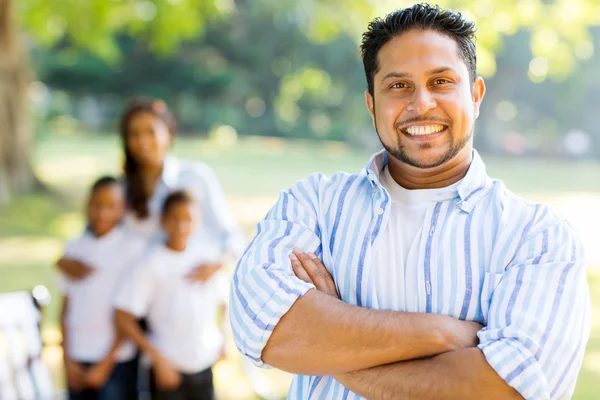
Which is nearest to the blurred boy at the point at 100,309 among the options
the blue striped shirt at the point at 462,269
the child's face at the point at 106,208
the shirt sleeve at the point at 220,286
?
the child's face at the point at 106,208

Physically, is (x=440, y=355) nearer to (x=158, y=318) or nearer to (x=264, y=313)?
(x=264, y=313)

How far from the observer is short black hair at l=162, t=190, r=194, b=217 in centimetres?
267

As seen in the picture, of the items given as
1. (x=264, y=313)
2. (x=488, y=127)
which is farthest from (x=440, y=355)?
(x=488, y=127)

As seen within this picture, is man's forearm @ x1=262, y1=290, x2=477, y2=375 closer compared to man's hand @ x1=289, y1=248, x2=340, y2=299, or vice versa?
man's forearm @ x1=262, y1=290, x2=477, y2=375

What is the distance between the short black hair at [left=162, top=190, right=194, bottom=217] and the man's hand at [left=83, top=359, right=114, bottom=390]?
57 cm

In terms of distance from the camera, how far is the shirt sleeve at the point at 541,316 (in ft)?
3.76

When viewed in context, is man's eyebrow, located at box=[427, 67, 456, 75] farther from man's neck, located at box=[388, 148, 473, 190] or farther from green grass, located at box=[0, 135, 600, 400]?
green grass, located at box=[0, 135, 600, 400]

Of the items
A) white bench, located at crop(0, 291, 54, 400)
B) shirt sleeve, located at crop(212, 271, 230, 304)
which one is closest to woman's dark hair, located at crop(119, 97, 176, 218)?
shirt sleeve, located at crop(212, 271, 230, 304)

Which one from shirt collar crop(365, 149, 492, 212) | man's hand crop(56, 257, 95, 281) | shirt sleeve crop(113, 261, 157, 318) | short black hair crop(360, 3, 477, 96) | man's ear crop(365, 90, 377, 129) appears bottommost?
shirt sleeve crop(113, 261, 157, 318)

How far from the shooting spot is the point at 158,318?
2.70 metres

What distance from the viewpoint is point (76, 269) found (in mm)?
2734

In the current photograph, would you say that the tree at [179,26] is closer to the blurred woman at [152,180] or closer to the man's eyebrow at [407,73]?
the blurred woman at [152,180]

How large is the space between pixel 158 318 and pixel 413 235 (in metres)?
1.61

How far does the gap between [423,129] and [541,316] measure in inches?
14.1
